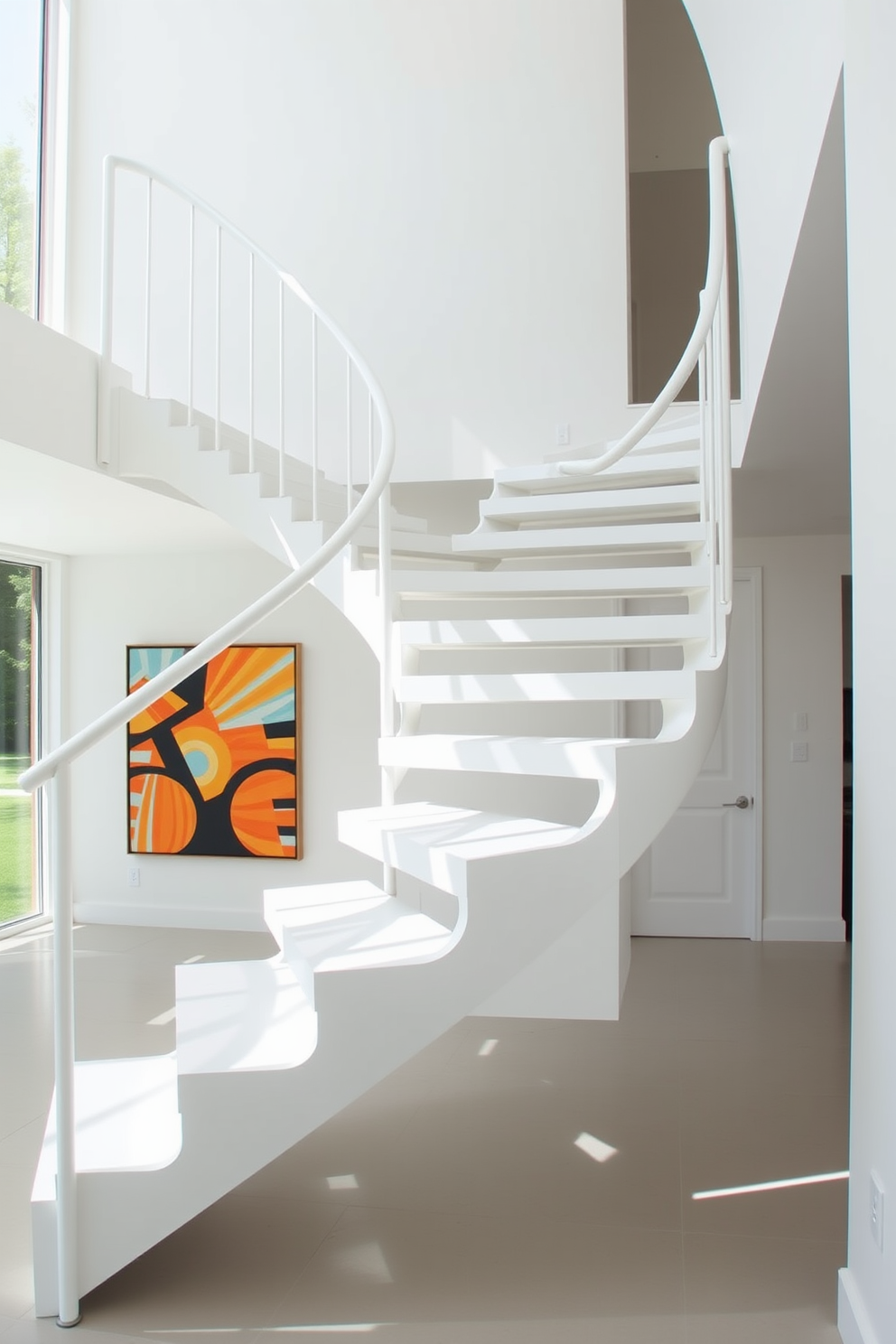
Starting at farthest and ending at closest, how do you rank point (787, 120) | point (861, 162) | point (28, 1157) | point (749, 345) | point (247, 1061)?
Result: point (749, 345) < point (28, 1157) < point (787, 120) < point (247, 1061) < point (861, 162)

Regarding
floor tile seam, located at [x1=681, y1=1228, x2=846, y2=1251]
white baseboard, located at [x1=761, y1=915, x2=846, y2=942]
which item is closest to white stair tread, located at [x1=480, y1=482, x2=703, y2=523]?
floor tile seam, located at [x1=681, y1=1228, x2=846, y2=1251]

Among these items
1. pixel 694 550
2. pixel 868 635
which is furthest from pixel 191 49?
pixel 868 635

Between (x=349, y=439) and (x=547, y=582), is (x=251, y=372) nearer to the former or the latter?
(x=349, y=439)

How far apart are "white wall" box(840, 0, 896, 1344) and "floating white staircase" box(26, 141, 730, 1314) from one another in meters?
0.72

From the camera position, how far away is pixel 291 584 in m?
2.74

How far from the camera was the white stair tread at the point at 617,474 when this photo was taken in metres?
4.12

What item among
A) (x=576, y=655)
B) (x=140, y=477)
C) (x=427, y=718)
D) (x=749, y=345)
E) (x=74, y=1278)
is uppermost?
(x=749, y=345)

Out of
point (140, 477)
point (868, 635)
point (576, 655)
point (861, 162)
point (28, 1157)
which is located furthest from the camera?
point (576, 655)

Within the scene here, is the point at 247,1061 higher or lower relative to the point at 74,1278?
higher

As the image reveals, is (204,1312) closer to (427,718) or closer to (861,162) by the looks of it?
(861,162)

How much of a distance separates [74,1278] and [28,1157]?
46.4 inches

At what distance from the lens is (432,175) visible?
552 centimetres

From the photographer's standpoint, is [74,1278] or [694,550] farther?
[694,550]

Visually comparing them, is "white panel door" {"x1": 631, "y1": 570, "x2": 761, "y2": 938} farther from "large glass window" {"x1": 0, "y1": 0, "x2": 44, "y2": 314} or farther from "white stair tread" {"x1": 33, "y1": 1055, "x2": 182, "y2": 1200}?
"large glass window" {"x1": 0, "y1": 0, "x2": 44, "y2": 314}
